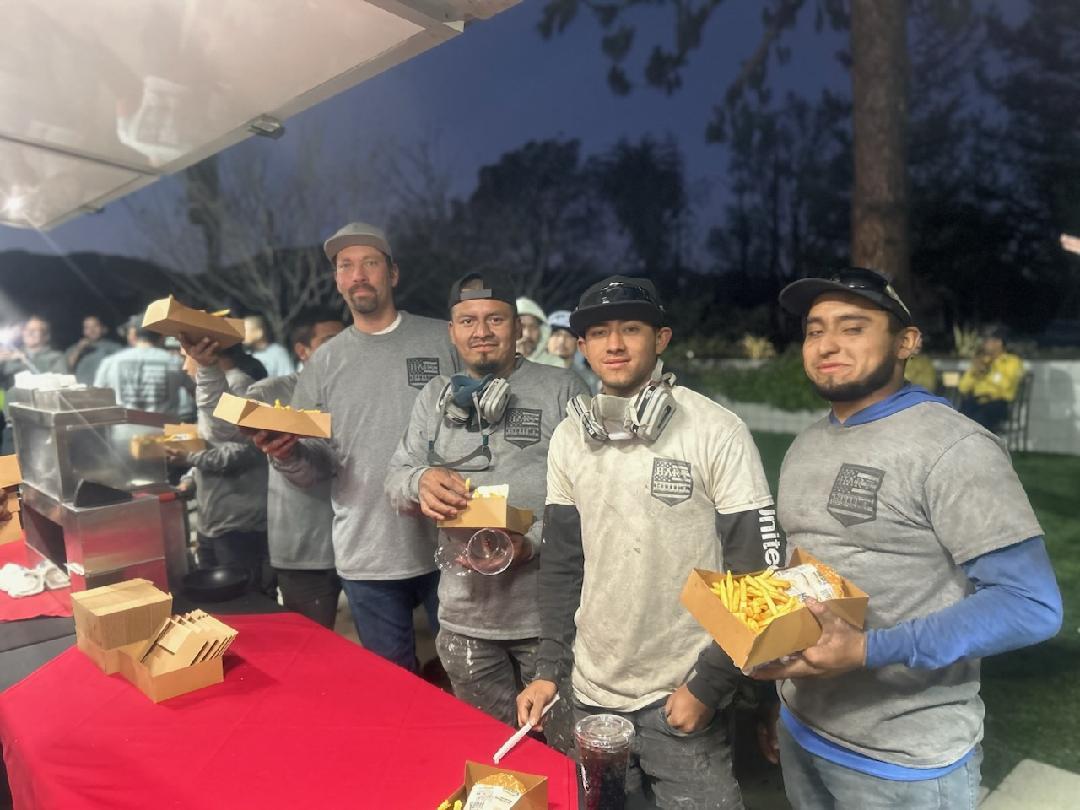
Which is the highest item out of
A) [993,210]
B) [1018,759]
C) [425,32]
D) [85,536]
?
[993,210]

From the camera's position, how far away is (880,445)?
1.52 m

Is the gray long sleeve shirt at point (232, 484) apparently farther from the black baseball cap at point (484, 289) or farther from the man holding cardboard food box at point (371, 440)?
the black baseball cap at point (484, 289)

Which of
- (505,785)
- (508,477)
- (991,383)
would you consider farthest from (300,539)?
(991,383)

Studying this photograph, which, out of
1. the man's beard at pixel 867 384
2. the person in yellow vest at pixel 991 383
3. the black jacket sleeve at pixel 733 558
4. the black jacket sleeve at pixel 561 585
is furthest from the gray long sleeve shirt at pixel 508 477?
the person in yellow vest at pixel 991 383

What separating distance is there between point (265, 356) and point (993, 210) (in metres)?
17.0

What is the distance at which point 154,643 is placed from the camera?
6.26 feet

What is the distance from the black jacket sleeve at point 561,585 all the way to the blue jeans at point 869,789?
0.66 meters

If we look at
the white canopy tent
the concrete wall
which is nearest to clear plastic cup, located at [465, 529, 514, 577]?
the white canopy tent

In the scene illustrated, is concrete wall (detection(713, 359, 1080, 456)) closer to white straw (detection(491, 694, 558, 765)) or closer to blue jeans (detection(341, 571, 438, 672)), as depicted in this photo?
blue jeans (detection(341, 571, 438, 672))

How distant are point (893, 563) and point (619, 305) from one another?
0.94m

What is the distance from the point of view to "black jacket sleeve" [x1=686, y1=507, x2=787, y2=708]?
5.62ft

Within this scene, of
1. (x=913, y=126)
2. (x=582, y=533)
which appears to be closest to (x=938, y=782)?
(x=582, y=533)

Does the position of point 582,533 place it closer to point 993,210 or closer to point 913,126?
point 993,210

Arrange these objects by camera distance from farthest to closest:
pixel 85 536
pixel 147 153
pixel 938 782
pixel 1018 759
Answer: pixel 147 153 → pixel 1018 759 → pixel 85 536 → pixel 938 782
